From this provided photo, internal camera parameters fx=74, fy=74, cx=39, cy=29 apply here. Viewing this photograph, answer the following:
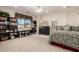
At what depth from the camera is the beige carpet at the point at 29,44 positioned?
1.76 meters

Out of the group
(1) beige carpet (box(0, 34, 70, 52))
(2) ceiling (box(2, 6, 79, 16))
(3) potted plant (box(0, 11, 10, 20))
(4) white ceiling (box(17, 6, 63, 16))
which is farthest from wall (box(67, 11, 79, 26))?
(3) potted plant (box(0, 11, 10, 20))

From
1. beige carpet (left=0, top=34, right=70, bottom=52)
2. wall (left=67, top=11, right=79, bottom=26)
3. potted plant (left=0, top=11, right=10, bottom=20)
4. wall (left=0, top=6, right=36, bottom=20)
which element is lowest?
beige carpet (left=0, top=34, right=70, bottom=52)

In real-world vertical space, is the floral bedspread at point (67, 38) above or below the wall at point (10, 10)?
below

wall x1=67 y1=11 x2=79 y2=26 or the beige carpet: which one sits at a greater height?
wall x1=67 y1=11 x2=79 y2=26

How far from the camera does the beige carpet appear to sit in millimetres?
1765

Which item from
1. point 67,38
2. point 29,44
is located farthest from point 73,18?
point 29,44

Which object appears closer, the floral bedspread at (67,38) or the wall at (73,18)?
the wall at (73,18)

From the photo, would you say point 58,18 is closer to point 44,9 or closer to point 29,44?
point 44,9

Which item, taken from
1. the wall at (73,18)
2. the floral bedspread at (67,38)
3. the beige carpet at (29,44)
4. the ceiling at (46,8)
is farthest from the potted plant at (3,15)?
the wall at (73,18)

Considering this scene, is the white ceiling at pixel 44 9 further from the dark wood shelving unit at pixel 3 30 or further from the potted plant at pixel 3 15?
the dark wood shelving unit at pixel 3 30

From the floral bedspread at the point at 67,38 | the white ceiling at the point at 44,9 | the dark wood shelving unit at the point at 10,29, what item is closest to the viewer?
the white ceiling at the point at 44,9

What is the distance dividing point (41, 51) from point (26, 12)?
41.0 inches

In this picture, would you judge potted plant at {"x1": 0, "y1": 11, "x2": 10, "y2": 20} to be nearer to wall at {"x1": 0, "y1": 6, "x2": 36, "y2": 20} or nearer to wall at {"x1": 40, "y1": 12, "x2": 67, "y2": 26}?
wall at {"x1": 0, "y1": 6, "x2": 36, "y2": 20}
